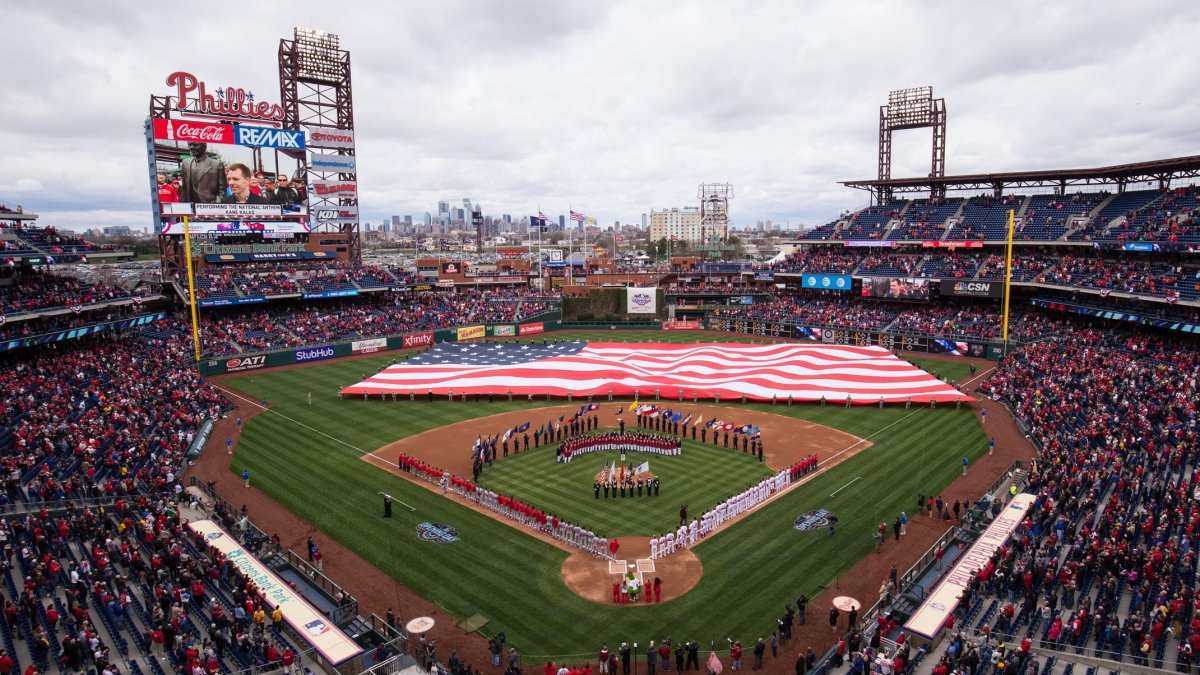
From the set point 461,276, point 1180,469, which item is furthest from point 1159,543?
point 461,276

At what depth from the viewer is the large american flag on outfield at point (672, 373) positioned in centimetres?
4150

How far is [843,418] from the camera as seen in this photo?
37.2 meters

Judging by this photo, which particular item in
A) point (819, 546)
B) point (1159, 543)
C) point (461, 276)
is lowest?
point (819, 546)

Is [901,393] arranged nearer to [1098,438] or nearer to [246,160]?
[1098,438]

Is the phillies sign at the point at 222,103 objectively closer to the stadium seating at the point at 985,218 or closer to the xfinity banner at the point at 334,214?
the xfinity banner at the point at 334,214

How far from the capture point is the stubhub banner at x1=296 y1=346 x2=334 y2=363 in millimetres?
53906

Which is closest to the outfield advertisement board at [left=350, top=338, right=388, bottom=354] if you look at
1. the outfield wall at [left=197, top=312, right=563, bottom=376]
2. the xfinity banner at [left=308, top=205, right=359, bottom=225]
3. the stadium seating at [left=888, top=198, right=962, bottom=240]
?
the outfield wall at [left=197, top=312, right=563, bottom=376]

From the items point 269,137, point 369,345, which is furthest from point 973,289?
point 269,137

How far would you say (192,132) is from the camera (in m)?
52.3

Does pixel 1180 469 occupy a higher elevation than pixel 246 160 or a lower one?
lower

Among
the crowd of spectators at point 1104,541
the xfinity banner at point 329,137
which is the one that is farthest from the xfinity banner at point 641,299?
the crowd of spectators at point 1104,541

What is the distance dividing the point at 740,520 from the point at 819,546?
2861mm

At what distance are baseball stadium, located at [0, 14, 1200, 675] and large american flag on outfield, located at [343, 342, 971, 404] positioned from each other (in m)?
0.35

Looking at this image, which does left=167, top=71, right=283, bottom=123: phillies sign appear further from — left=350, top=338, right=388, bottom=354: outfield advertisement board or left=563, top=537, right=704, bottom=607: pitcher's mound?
left=563, top=537, right=704, bottom=607: pitcher's mound
